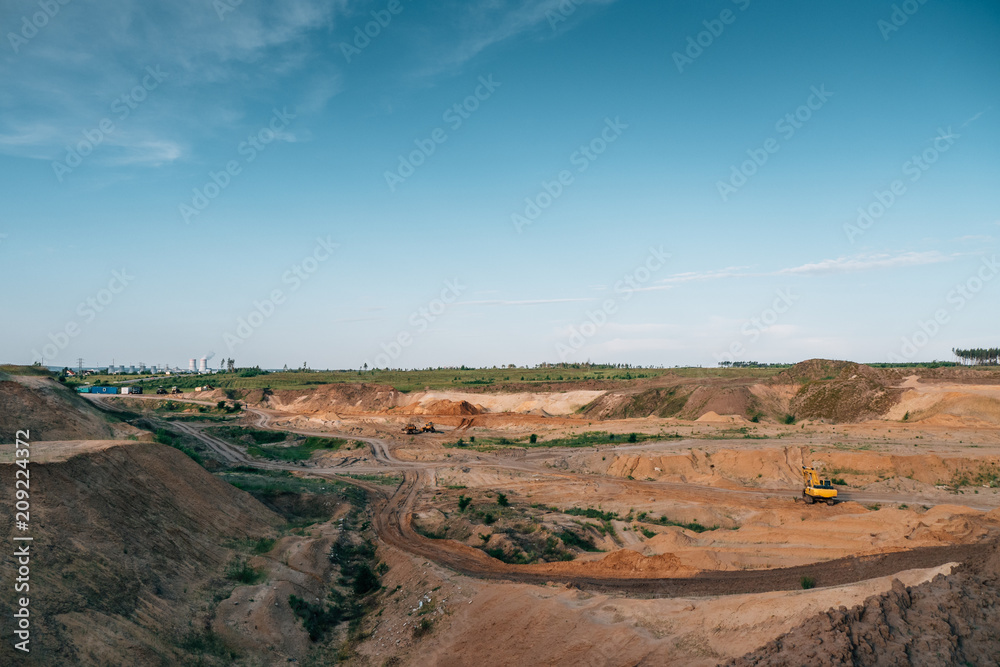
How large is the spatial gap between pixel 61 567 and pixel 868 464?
46561 millimetres

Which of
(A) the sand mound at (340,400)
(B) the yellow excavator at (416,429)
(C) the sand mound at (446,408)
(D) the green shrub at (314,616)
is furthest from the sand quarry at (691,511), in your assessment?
(A) the sand mound at (340,400)

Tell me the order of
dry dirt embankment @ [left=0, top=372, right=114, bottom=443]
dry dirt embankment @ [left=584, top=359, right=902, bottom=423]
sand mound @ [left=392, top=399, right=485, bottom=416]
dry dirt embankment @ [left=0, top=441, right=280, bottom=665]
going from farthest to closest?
sand mound @ [left=392, top=399, right=485, bottom=416], dry dirt embankment @ [left=584, top=359, right=902, bottom=423], dry dirt embankment @ [left=0, top=372, right=114, bottom=443], dry dirt embankment @ [left=0, top=441, right=280, bottom=665]

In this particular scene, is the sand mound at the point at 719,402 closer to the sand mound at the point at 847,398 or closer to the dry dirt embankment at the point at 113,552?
the sand mound at the point at 847,398

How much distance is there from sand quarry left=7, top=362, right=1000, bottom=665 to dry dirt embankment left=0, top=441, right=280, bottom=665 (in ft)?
4.55

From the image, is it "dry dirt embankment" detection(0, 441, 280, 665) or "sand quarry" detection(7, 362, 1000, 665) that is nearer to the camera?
"dry dirt embankment" detection(0, 441, 280, 665)

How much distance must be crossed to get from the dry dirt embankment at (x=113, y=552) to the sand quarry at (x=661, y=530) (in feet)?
4.55

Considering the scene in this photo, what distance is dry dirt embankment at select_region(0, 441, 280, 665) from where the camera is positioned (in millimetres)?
12727

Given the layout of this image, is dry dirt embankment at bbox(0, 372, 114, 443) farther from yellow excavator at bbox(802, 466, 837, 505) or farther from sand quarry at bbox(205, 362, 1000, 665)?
yellow excavator at bbox(802, 466, 837, 505)

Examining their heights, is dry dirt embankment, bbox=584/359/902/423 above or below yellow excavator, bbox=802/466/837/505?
above

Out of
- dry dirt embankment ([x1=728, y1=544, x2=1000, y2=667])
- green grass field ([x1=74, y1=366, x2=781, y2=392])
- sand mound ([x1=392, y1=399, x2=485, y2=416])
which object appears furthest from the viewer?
green grass field ([x1=74, y1=366, x2=781, y2=392])

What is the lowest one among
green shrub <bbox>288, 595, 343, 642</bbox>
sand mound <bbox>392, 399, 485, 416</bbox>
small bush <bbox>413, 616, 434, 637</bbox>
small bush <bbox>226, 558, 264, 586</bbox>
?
green shrub <bbox>288, 595, 343, 642</bbox>

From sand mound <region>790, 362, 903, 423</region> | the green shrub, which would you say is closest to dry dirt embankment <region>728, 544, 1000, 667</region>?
the green shrub

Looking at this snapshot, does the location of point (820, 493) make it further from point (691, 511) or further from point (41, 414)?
point (41, 414)

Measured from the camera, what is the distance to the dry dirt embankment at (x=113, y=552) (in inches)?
501
